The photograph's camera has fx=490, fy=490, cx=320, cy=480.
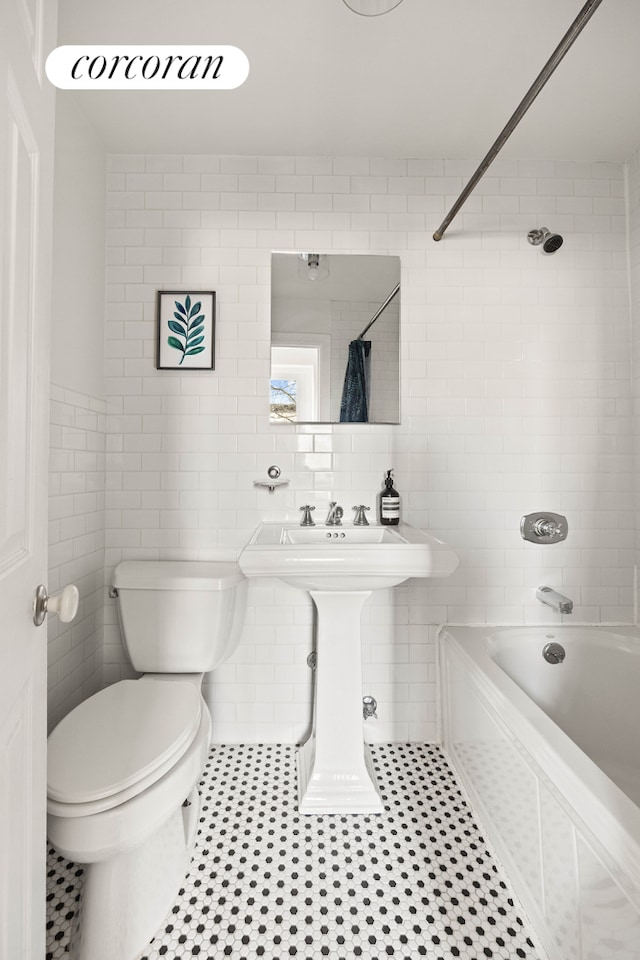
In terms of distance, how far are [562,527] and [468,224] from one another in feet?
4.29

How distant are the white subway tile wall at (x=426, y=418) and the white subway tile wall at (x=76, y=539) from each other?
0.14 meters

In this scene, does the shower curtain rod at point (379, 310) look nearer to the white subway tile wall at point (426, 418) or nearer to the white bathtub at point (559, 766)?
the white subway tile wall at point (426, 418)

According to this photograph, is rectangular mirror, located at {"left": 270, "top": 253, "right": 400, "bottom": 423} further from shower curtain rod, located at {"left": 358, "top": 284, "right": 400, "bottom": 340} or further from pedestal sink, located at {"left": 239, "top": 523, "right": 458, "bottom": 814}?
pedestal sink, located at {"left": 239, "top": 523, "right": 458, "bottom": 814}

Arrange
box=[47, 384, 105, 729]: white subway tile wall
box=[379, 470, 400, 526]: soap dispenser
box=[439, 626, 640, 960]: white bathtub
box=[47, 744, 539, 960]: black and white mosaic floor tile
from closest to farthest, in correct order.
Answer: box=[439, 626, 640, 960]: white bathtub
box=[47, 744, 539, 960]: black and white mosaic floor tile
box=[47, 384, 105, 729]: white subway tile wall
box=[379, 470, 400, 526]: soap dispenser

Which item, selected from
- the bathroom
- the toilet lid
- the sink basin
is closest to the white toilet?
the toilet lid

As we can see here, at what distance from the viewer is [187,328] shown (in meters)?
1.99

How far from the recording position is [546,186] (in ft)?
Answer: 6.70

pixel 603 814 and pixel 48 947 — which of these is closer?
pixel 603 814

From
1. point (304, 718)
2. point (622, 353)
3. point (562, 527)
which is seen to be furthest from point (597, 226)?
point (304, 718)

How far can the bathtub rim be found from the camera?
0.87m

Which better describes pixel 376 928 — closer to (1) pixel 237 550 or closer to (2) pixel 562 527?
(1) pixel 237 550

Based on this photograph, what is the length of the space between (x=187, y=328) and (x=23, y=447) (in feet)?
4.44

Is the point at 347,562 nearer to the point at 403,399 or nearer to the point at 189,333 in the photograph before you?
the point at 403,399

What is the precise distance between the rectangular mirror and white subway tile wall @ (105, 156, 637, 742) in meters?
0.05
